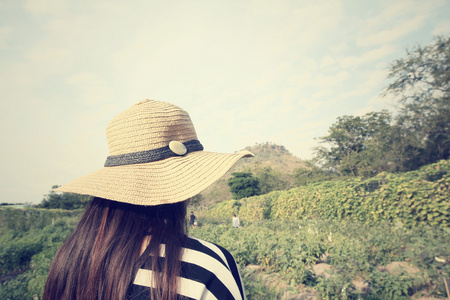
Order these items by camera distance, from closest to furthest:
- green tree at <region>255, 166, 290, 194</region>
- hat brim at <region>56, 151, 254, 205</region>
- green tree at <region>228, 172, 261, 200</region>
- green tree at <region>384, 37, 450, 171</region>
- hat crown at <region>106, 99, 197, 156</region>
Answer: hat brim at <region>56, 151, 254, 205</region>
hat crown at <region>106, 99, 197, 156</region>
green tree at <region>384, 37, 450, 171</region>
green tree at <region>228, 172, 261, 200</region>
green tree at <region>255, 166, 290, 194</region>

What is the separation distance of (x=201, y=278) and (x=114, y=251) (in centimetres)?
38

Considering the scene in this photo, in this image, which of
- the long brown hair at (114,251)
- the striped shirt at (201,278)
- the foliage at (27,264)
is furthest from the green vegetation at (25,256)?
the striped shirt at (201,278)

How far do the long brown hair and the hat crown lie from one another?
293 millimetres

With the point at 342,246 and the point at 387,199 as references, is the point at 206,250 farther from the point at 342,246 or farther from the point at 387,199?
the point at 387,199

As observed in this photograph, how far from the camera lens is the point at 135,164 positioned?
123 cm

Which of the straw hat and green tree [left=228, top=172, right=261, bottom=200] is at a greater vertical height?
green tree [left=228, top=172, right=261, bottom=200]

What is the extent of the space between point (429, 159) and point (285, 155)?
253ft

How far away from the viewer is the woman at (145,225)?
911 mm

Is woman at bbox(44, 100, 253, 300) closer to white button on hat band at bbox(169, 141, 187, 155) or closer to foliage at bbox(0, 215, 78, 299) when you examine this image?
white button on hat band at bbox(169, 141, 187, 155)

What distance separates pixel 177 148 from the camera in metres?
1.28

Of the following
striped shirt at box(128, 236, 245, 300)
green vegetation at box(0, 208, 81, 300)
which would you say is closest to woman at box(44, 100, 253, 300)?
A: striped shirt at box(128, 236, 245, 300)

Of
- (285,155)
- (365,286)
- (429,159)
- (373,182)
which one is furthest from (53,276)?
(285,155)

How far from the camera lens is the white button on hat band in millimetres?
1266

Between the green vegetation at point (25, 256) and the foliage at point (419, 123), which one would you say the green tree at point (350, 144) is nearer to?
the foliage at point (419, 123)
